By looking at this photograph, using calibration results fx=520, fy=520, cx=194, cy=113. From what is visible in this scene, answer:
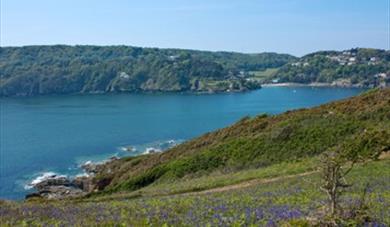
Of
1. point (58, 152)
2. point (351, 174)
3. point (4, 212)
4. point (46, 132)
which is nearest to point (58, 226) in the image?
point (4, 212)

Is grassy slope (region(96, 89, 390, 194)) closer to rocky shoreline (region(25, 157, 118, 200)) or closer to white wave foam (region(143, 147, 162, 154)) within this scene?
rocky shoreline (region(25, 157, 118, 200))

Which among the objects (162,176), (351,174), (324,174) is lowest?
(162,176)

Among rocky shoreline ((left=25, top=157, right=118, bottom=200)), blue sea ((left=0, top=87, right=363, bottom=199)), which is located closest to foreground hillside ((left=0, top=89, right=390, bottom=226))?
rocky shoreline ((left=25, top=157, right=118, bottom=200))

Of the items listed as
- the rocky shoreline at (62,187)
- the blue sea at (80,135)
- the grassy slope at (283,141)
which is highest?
the grassy slope at (283,141)

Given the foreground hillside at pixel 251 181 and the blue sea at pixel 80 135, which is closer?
the foreground hillside at pixel 251 181

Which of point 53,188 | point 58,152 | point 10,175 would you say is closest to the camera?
point 53,188

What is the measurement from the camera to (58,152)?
11544 centimetres

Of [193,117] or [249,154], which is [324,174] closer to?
[249,154]

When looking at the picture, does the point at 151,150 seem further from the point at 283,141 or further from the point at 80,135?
the point at 283,141

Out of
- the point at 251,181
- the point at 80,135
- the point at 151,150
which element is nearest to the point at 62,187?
the point at 151,150

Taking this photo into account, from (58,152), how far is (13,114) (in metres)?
85.7

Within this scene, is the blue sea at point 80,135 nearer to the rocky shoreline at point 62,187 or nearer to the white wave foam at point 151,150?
the white wave foam at point 151,150

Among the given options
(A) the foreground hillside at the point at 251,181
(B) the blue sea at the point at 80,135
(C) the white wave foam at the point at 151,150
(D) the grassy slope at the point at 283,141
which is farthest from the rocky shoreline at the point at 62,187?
(C) the white wave foam at the point at 151,150

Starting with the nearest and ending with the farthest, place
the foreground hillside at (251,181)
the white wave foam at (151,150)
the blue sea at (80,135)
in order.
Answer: the foreground hillside at (251,181) < the blue sea at (80,135) < the white wave foam at (151,150)
